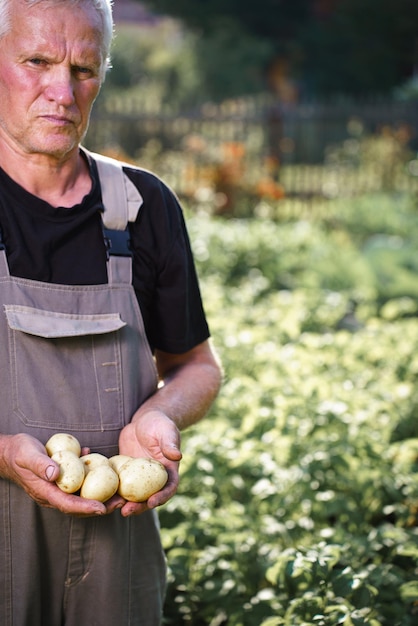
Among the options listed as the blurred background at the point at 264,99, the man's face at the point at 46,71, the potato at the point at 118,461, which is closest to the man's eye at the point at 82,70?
the man's face at the point at 46,71

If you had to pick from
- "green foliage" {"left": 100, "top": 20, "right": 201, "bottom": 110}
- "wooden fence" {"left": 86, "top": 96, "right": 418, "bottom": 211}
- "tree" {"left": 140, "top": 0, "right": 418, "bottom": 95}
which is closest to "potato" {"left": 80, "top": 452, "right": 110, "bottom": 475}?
"wooden fence" {"left": 86, "top": 96, "right": 418, "bottom": 211}

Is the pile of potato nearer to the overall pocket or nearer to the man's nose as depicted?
the overall pocket

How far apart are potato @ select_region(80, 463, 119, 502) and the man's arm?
0.04 meters

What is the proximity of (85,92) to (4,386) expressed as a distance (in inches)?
24.3

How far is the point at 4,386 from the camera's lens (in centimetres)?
165

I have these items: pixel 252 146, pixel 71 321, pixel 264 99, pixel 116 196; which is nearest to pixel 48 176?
pixel 116 196

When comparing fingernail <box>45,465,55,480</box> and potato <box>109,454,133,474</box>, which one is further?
potato <box>109,454,133,474</box>

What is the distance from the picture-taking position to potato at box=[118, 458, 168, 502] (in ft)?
5.36

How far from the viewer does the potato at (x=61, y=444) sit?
164 cm

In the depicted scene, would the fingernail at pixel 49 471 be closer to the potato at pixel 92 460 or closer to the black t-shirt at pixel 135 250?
the potato at pixel 92 460

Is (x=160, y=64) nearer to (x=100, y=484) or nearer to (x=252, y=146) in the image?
(x=252, y=146)

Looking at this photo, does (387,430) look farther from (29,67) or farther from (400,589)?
(29,67)

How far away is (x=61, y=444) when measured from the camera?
164 cm

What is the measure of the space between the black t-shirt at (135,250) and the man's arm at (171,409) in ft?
0.20
